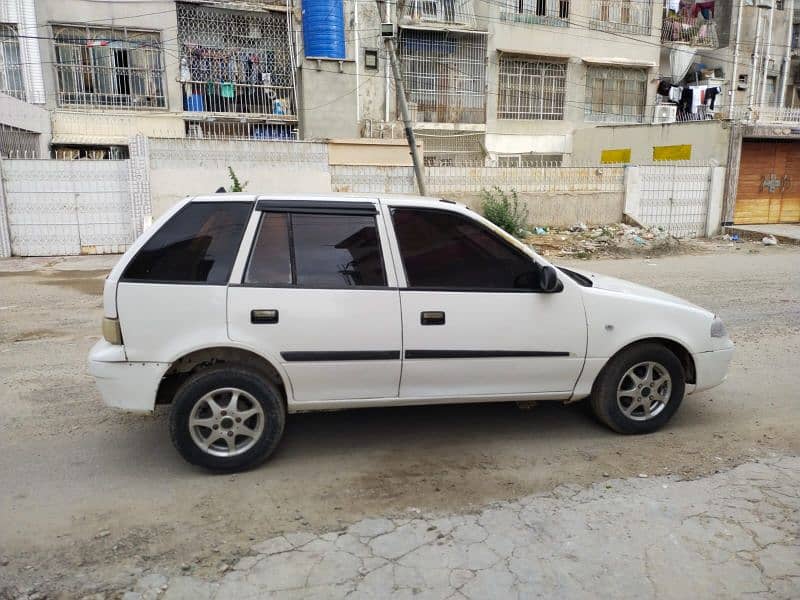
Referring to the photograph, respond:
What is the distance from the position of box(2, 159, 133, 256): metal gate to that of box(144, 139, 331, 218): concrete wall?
0.73 metres

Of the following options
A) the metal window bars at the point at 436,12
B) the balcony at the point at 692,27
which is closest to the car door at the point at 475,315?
the metal window bars at the point at 436,12

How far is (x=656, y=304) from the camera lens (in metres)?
4.09

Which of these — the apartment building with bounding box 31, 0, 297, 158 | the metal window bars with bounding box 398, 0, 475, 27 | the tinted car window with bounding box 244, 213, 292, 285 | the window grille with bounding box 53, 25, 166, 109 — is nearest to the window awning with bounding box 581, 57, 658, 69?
the metal window bars with bounding box 398, 0, 475, 27

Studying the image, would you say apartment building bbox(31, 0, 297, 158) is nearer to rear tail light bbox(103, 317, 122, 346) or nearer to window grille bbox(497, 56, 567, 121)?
window grille bbox(497, 56, 567, 121)

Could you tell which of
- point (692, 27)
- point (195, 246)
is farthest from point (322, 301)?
point (692, 27)

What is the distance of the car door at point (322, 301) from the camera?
11.7 ft

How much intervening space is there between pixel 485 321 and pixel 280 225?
54.8 inches

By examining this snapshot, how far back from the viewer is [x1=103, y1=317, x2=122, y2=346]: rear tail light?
11.5 ft

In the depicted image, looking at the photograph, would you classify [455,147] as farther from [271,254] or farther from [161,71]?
[271,254]

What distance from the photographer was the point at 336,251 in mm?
3744

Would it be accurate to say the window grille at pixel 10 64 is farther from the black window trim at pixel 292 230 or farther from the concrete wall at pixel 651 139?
the concrete wall at pixel 651 139

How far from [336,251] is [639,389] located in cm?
226

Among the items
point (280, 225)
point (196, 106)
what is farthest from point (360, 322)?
point (196, 106)

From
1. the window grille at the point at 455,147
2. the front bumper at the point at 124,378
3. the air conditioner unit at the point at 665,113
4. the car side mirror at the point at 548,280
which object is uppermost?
the air conditioner unit at the point at 665,113
